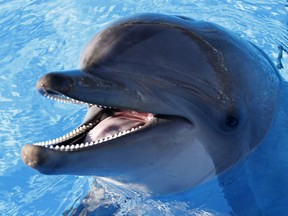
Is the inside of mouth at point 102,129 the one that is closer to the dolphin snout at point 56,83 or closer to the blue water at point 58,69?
the dolphin snout at point 56,83

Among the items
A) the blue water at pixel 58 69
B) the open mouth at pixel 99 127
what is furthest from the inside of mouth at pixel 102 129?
the blue water at pixel 58 69

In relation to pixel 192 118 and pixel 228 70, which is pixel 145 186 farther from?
pixel 228 70

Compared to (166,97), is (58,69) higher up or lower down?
lower down

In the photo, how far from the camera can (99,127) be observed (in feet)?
11.3

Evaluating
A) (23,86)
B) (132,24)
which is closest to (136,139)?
(132,24)

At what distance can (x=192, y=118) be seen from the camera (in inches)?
141

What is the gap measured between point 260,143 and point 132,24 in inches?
62.9

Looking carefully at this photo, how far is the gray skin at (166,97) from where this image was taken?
313 centimetres

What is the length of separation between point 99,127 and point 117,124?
0.38 ft

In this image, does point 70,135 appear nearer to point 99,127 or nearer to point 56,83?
point 99,127

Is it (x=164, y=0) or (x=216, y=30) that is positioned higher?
(x=216, y=30)

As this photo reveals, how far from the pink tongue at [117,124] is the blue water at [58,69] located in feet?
3.19

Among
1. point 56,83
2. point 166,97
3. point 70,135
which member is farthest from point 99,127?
point 56,83

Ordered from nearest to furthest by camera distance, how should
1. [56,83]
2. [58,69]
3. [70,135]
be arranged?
[56,83] → [70,135] → [58,69]
